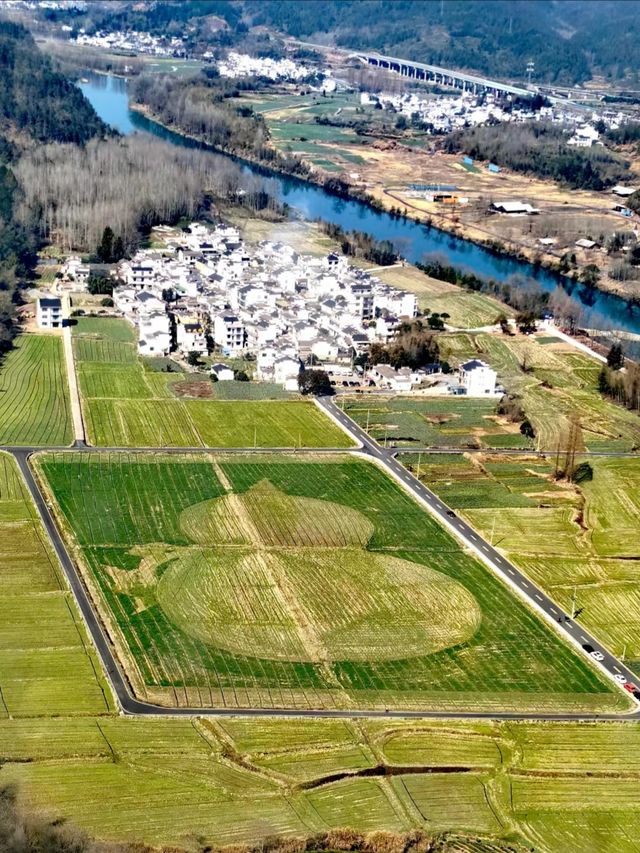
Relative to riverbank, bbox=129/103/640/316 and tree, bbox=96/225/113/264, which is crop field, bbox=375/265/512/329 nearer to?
riverbank, bbox=129/103/640/316

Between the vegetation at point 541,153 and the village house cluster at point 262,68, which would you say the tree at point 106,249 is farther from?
the village house cluster at point 262,68

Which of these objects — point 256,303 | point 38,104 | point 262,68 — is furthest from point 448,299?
point 262,68

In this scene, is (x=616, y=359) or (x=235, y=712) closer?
(x=235, y=712)

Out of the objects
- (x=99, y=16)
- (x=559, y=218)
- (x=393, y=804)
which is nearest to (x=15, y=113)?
(x=559, y=218)

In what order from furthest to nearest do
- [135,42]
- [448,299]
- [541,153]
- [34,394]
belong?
[135,42] < [541,153] < [448,299] < [34,394]

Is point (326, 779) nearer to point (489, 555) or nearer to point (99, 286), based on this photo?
point (489, 555)

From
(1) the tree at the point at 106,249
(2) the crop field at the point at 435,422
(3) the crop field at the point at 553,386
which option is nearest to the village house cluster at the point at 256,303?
(1) the tree at the point at 106,249

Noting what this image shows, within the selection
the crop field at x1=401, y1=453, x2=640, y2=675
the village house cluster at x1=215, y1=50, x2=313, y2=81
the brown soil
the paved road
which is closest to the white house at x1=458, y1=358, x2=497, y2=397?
the paved road
